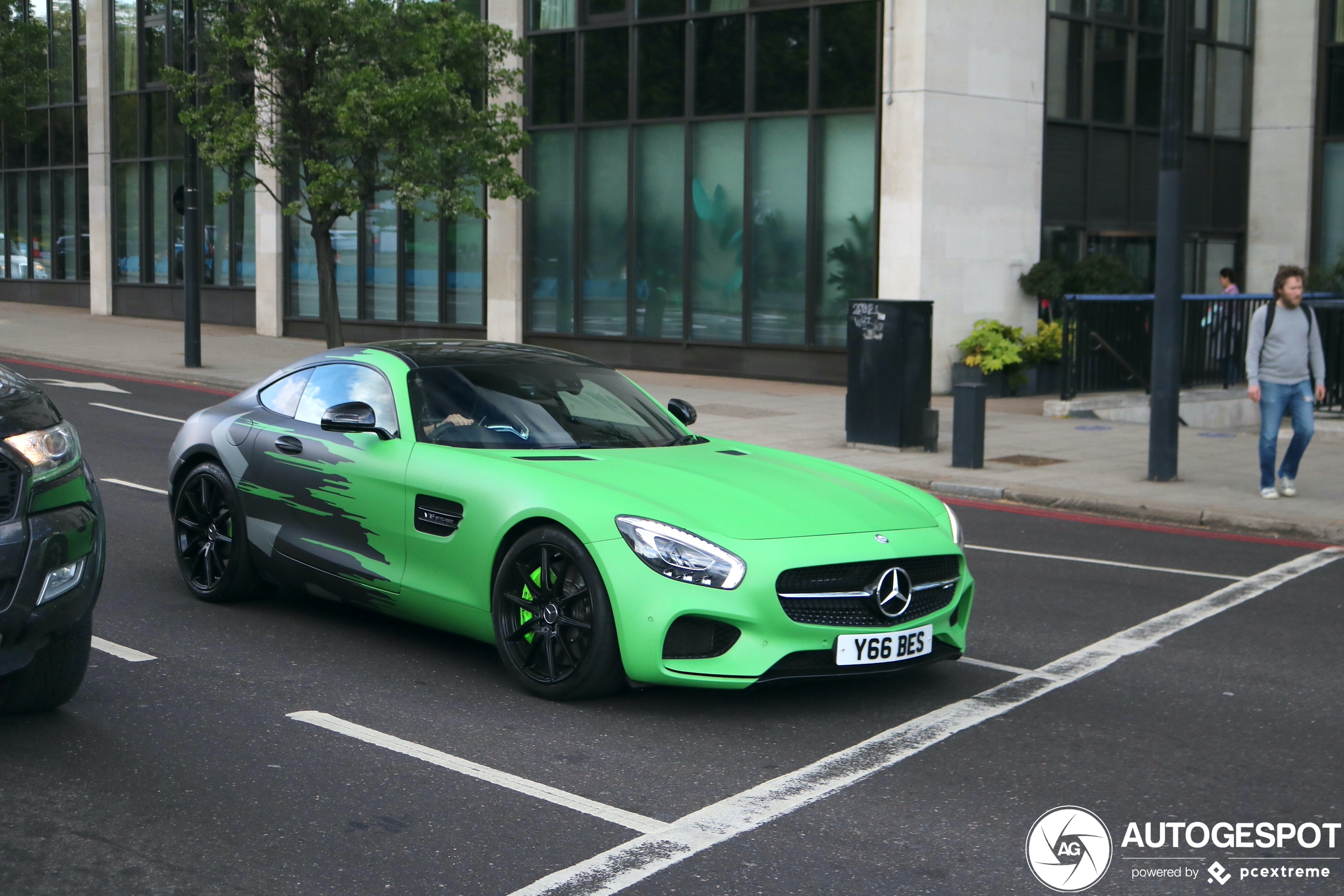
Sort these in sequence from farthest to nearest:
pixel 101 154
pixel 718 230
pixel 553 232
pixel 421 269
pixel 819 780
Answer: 1. pixel 101 154
2. pixel 421 269
3. pixel 553 232
4. pixel 718 230
5. pixel 819 780

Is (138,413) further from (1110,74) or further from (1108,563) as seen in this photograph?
Result: (1110,74)

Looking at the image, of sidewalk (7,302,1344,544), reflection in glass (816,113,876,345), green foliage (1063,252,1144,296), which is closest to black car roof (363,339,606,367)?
sidewalk (7,302,1344,544)

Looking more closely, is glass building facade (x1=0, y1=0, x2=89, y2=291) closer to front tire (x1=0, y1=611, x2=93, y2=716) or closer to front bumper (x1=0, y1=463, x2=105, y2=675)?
→ front tire (x1=0, y1=611, x2=93, y2=716)

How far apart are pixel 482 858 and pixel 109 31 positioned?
36.3 m

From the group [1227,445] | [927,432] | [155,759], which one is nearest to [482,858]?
[155,759]

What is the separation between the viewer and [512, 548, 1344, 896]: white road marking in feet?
14.1

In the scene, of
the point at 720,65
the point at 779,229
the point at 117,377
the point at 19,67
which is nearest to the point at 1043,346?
the point at 779,229

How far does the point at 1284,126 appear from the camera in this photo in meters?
27.1

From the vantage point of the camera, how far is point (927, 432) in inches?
607

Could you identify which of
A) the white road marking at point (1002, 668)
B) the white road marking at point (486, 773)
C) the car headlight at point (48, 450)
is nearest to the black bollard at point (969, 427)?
the white road marking at point (1002, 668)

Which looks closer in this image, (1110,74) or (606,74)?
(1110,74)

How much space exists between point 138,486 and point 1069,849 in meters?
9.15

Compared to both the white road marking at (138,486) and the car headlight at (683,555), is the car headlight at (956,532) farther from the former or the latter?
the white road marking at (138,486)

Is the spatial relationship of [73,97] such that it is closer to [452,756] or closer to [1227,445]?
[1227,445]
